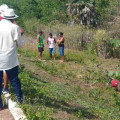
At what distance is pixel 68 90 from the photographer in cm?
927

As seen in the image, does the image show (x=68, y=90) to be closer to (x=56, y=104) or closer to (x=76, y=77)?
(x=56, y=104)

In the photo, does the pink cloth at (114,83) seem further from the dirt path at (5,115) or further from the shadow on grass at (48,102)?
the dirt path at (5,115)

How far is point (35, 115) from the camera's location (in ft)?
15.4

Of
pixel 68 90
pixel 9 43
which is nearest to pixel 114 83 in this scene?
pixel 68 90

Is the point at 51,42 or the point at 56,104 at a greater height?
the point at 56,104

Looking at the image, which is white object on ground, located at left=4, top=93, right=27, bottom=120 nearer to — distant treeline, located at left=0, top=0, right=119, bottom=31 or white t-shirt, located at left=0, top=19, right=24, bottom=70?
white t-shirt, located at left=0, top=19, right=24, bottom=70

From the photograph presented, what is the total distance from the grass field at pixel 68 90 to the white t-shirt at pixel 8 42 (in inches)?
28.2

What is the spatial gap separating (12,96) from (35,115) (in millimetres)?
1012

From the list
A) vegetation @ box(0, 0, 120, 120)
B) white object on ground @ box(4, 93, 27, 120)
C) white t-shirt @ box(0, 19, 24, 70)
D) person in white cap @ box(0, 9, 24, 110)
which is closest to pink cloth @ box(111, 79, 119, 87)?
vegetation @ box(0, 0, 120, 120)

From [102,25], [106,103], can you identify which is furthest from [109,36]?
[106,103]

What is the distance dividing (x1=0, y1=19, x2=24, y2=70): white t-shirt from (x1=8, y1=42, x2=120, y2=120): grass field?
717 mm

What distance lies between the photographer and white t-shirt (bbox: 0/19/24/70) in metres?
4.96

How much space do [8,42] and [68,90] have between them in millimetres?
4569

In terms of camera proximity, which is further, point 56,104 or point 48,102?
point 56,104
